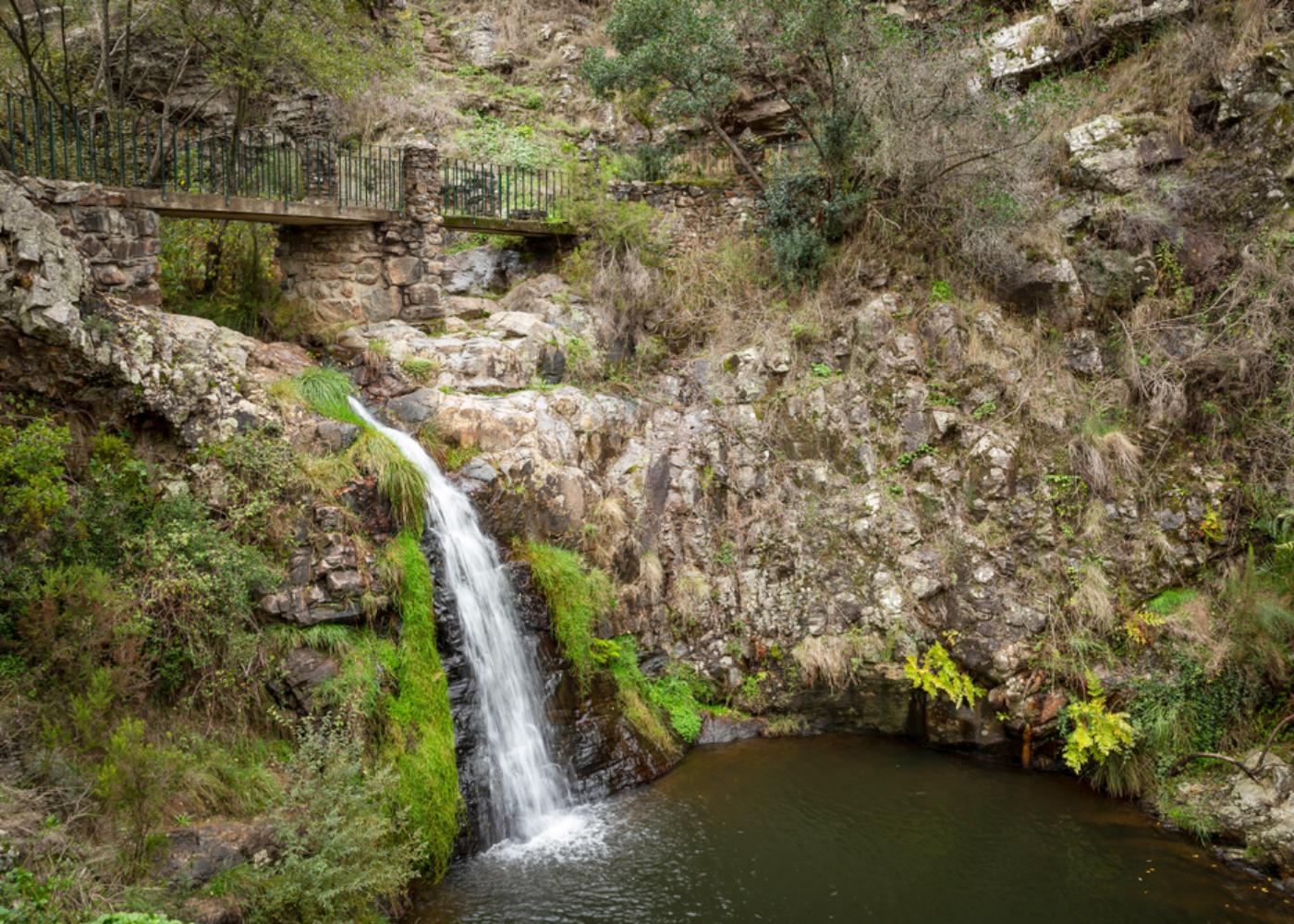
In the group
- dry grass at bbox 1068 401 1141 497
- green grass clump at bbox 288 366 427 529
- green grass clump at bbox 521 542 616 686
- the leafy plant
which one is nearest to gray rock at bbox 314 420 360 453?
green grass clump at bbox 288 366 427 529

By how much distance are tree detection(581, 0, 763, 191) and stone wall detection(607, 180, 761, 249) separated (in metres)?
0.42

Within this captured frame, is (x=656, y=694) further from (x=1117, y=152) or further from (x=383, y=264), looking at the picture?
(x=1117, y=152)

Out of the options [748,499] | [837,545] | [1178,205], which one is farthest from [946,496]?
[1178,205]

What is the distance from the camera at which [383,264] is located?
443 inches

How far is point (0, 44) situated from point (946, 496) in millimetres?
15223

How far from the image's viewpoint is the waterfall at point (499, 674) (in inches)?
292

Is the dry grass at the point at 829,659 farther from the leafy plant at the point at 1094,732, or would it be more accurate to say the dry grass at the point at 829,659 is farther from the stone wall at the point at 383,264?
the stone wall at the point at 383,264

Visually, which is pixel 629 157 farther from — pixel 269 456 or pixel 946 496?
pixel 269 456

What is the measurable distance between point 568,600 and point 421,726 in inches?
82.2

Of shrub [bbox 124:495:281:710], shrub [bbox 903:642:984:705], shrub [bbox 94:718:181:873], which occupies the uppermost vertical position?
shrub [bbox 124:495:281:710]

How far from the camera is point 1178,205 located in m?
10.6

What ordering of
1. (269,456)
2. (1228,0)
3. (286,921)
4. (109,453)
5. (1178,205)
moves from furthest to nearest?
(1228,0) < (1178,205) < (269,456) < (109,453) < (286,921)

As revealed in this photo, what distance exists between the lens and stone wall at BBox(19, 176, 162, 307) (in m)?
7.91

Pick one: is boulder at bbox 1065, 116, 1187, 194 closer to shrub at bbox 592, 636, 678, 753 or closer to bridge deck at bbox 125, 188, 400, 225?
shrub at bbox 592, 636, 678, 753
